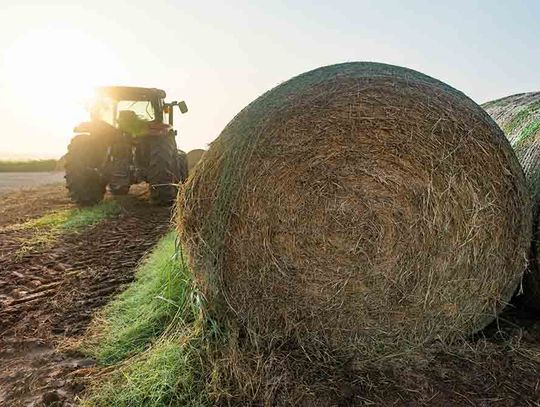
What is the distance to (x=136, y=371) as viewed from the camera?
8.53ft

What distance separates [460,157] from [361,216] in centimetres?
59

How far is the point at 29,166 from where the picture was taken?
2564 cm

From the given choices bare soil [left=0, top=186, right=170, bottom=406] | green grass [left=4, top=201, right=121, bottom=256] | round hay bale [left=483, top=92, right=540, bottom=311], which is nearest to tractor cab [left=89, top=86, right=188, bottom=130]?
green grass [left=4, top=201, right=121, bottom=256]

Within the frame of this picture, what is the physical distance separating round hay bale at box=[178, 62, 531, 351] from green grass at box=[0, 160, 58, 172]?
23.8 m

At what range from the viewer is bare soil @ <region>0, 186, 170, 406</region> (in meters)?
2.71

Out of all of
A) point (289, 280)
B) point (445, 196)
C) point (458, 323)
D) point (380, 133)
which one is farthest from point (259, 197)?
point (458, 323)

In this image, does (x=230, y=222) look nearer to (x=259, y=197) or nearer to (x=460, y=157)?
(x=259, y=197)

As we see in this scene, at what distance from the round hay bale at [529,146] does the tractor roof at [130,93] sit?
23.0 feet

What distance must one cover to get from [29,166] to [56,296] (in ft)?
78.0

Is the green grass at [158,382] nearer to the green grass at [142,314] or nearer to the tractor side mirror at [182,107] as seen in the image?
the green grass at [142,314]

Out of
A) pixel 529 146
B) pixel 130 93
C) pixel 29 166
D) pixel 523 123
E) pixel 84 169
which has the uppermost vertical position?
pixel 130 93

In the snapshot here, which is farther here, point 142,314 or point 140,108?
point 140,108

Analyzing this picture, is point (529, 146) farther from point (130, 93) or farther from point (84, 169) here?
point (130, 93)

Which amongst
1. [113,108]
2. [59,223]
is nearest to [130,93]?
[113,108]
